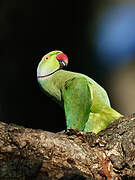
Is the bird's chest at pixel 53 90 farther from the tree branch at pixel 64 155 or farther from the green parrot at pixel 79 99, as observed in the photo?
the tree branch at pixel 64 155

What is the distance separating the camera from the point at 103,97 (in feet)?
8.26

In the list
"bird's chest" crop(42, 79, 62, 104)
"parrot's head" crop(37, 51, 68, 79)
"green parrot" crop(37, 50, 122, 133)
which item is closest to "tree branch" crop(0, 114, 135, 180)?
"green parrot" crop(37, 50, 122, 133)

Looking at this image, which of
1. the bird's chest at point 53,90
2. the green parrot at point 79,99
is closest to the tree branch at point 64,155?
the green parrot at point 79,99

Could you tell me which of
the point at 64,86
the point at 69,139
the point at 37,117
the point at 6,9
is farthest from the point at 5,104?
the point at 69,139

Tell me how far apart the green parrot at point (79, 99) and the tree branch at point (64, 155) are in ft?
1.46

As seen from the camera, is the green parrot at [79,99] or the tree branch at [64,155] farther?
the green parrot at [79,99]

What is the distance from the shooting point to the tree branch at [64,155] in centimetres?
155

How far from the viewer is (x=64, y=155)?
168 centimetres

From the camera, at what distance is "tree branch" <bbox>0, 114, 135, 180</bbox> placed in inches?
60.9

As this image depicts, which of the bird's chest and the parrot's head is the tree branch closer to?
the bird's chest

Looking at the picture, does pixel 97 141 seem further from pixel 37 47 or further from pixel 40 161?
pixel 37 47

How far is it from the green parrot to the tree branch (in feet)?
1.46

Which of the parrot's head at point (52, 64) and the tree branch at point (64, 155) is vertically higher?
the parrot's head at point (52, 64)

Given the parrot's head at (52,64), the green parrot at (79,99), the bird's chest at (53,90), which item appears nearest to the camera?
the green parrot at (79,99)
